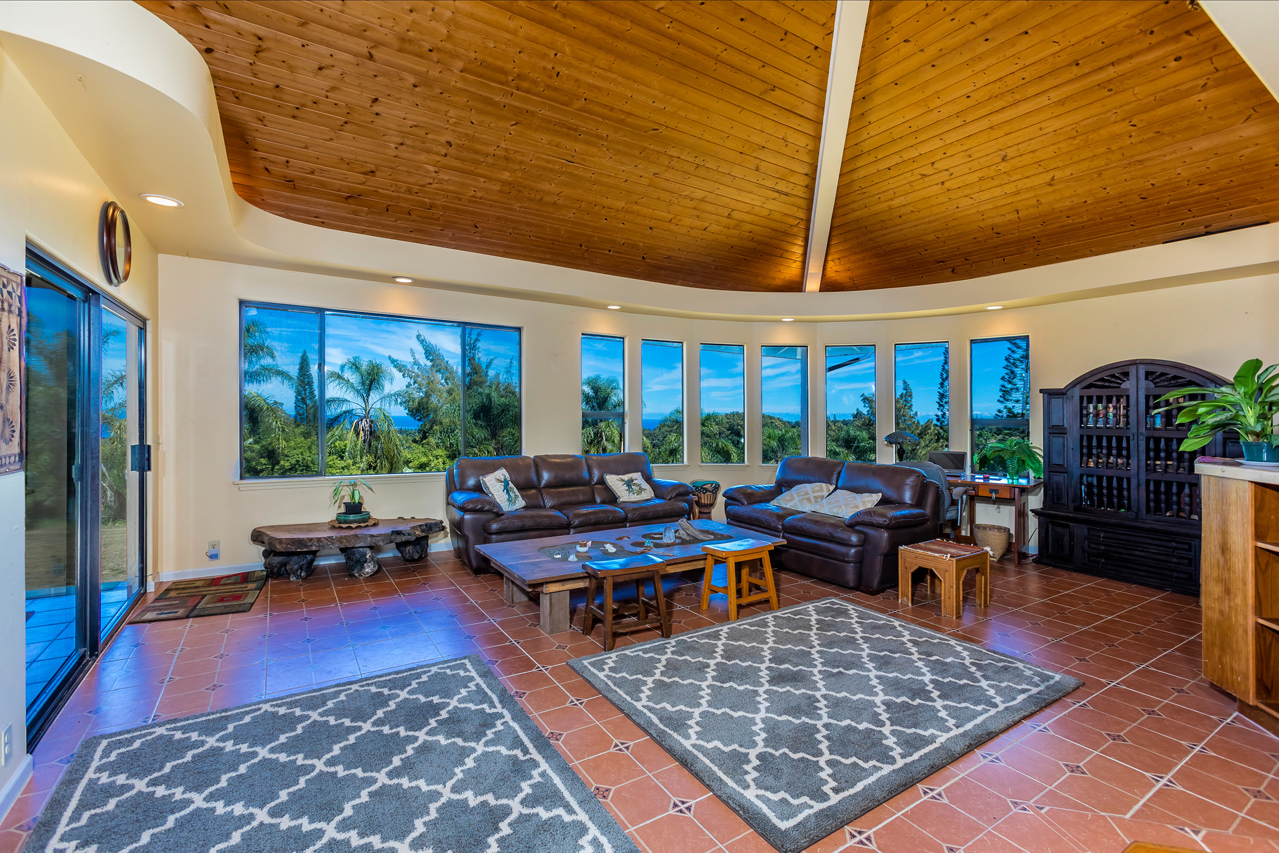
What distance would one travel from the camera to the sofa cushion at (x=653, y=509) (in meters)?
5.88

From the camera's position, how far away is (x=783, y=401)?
26.6 ft

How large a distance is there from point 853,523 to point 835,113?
10.8 feet

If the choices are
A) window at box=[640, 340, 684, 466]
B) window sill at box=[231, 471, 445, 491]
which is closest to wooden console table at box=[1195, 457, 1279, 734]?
window at box=[640, 340, 684, 466]

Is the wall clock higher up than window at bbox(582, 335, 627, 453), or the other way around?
the wall clock

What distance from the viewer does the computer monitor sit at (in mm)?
6590

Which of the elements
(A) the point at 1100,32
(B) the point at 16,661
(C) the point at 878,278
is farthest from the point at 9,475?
(C) the point at 878,278

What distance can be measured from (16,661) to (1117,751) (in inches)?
177

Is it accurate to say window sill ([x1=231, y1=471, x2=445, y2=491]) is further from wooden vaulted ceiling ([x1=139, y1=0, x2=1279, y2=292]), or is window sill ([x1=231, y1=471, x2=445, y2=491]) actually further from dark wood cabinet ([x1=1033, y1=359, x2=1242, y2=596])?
dark wood cabinet ([x1=1033, y1=359, x2=1242, y2=596])

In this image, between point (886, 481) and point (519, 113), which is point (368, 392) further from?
point (886, 481)

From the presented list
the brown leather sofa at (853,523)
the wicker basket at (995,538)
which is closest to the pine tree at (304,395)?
the brown leather sofa at (853,523)

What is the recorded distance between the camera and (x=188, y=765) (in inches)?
91.4

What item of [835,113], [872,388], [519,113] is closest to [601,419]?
[872,388]

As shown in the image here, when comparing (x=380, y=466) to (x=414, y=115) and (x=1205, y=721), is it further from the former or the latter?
(x=1205, y=721)

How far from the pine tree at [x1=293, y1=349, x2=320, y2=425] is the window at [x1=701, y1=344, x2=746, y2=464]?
15.3ft
